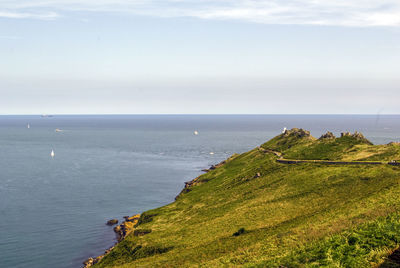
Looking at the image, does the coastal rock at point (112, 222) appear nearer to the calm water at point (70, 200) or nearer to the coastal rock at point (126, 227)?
the calm water at point (70, 200)

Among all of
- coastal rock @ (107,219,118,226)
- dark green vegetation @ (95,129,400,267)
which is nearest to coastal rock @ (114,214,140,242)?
coastal rock @ (107,219,118,226)

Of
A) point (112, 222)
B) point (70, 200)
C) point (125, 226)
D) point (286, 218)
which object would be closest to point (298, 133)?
point (112, 222)

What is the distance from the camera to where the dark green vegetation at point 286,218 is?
37.2 metres

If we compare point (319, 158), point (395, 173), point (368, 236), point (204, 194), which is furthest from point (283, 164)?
point (368, 236)

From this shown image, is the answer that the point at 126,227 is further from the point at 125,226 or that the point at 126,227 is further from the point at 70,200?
the point at 70,200

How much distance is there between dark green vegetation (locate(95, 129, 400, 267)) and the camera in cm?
3716

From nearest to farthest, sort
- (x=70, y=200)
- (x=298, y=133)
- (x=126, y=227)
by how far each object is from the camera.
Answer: (x=126, y=227)
(x=70, y=200)
(x=298, y=133)

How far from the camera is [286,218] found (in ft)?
208

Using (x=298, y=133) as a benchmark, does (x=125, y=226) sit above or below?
below

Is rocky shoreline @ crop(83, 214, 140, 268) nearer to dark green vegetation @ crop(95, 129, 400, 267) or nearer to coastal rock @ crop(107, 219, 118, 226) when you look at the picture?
coastal rock @ crop(107, 219, 118, 226)

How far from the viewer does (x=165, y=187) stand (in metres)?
138

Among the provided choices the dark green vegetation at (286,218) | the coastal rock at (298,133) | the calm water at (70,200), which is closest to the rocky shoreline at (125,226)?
the calm water at (70,200)

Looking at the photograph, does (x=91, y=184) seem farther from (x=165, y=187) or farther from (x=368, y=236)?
(x=368, y=236)

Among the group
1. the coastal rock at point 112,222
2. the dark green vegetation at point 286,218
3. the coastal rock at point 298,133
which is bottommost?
the coastal rock at point 112,222
